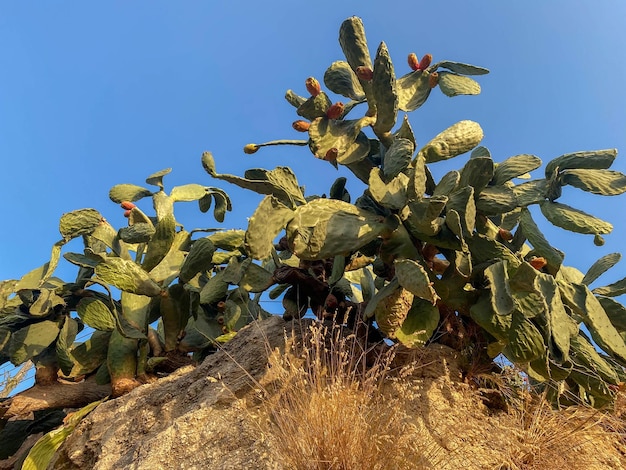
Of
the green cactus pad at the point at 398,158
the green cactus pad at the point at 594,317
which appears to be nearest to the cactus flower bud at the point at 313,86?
the green cactus pad at the point at 398,158

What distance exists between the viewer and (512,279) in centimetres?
191

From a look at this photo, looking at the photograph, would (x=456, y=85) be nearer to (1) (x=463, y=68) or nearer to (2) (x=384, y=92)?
(1) (x=463, y=68)

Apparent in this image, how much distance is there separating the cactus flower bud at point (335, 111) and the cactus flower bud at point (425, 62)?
525 millimetres

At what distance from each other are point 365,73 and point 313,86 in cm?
24

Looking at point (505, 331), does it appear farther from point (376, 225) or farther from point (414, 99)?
point (414, 99)

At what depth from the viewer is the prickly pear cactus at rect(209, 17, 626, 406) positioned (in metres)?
1.93

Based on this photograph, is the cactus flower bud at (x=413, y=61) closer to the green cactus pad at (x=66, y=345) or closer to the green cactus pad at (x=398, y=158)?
the green cactus pad at (x=398, y=158)

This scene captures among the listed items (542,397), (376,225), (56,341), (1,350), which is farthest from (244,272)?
(542,397)

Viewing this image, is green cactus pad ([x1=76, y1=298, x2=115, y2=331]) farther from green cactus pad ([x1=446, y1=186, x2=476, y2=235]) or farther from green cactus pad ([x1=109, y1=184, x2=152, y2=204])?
green cactus pad ([x1=446, y1=186, x2=476, y2=235])

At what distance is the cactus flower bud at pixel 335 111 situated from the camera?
237cm

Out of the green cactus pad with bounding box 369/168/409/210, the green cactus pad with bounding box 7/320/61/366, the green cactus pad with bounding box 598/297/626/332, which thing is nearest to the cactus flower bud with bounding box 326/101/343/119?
the green cactus pad with bounding box 369/168/409/210

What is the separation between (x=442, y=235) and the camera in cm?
200

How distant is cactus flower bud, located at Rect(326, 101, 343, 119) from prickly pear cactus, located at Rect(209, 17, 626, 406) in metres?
0.01

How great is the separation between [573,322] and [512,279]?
15.8 inches
